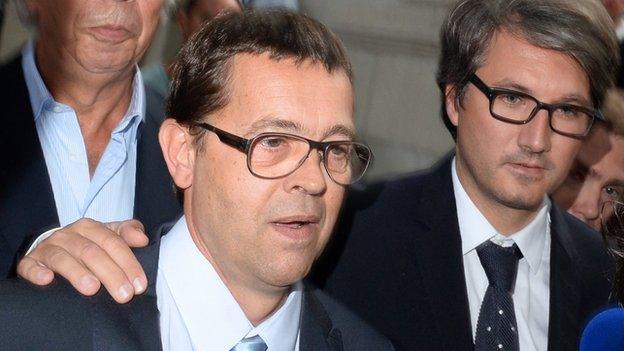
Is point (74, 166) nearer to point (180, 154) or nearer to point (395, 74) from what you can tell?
point (180, 154)

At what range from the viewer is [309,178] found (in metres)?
2.71


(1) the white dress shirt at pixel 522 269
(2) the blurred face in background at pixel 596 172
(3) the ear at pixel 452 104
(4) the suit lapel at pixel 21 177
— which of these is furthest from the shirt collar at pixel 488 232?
(4) the suit lapel at pixel 21 177

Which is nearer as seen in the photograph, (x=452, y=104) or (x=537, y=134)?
(x=537, y=134)

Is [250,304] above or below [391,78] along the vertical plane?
above

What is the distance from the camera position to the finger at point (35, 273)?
254cm

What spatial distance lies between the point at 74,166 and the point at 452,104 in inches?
44.6

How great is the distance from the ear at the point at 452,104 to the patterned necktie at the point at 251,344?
1260 mm

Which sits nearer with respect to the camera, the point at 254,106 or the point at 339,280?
the point at 254,106

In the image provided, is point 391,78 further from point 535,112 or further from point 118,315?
point 118,315

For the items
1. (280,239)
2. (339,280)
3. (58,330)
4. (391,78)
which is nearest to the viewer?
(58,330)

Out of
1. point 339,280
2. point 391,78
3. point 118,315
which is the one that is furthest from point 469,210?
point 391,78

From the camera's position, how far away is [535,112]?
138 inches

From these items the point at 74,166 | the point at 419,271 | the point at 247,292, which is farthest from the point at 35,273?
the point at 419,271

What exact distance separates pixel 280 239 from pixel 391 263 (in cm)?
85
